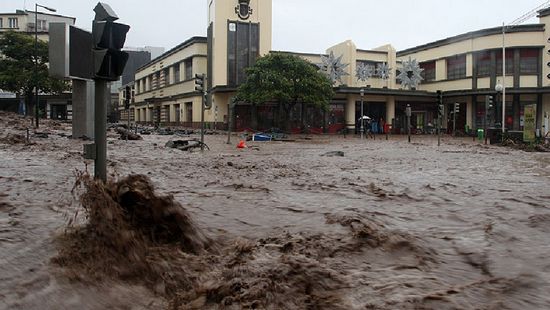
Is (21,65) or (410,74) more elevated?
(21,65)

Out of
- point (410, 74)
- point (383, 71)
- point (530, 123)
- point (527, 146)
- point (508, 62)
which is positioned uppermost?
point (383, 71)

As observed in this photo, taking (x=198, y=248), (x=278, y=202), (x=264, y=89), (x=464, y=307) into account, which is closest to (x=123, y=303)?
(x=198, y=248)

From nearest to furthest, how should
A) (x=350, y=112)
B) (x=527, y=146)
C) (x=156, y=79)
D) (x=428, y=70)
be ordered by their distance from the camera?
(x=527, y=146), (x=350, y=112), (x=428, y=70), (x=156, y=79)

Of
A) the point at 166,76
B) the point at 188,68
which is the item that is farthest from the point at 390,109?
the point at 166,76

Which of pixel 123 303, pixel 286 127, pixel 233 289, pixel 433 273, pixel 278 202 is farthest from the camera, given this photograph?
pixel 286 127

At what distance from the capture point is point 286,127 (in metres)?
40.6

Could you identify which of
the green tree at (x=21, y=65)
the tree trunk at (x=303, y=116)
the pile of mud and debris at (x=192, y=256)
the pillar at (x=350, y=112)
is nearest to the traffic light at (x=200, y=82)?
the pile of mud and debris at (x=192, y=256)

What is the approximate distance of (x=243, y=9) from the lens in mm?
44469

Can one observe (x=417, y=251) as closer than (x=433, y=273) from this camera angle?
No

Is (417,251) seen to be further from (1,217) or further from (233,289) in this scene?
(1,217)

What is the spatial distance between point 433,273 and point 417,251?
0.61 meters

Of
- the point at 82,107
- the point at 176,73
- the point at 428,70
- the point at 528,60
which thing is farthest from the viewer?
the point at 176,73

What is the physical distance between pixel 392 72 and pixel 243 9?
16.7 m

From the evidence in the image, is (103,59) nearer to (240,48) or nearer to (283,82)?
(283,82)
